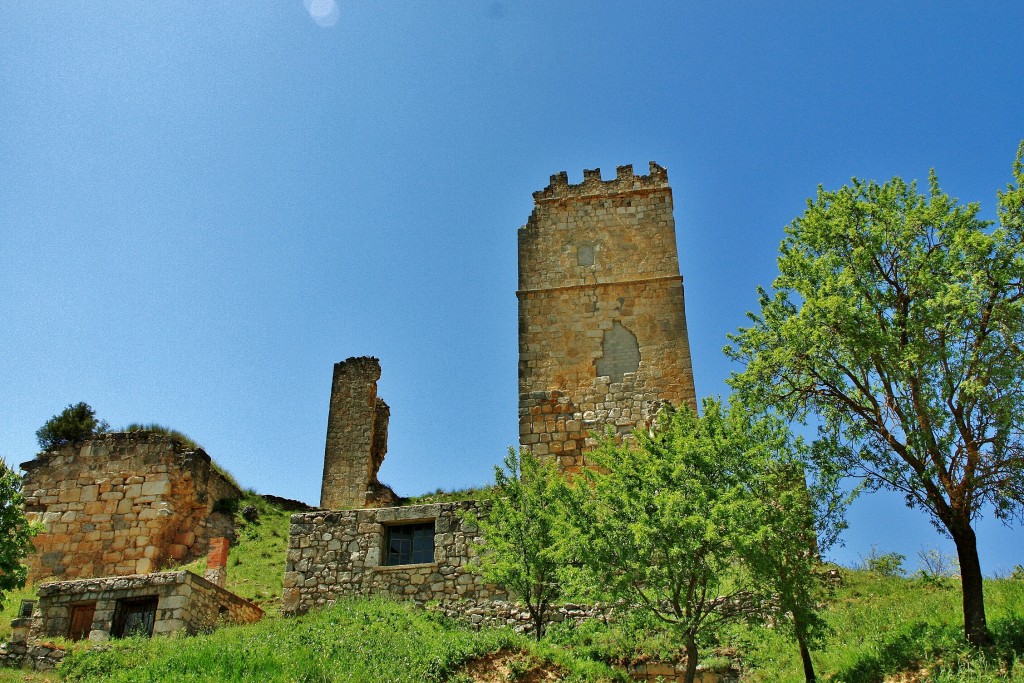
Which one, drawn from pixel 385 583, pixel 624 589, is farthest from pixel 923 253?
pixel 385 583

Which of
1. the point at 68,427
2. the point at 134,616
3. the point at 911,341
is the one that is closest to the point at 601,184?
the point at 911,341

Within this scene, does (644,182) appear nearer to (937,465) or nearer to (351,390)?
(937,465)

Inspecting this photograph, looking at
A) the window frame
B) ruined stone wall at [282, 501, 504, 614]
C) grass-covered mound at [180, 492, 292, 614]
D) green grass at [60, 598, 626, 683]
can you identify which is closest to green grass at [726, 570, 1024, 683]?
green grass at [60, 598, 626, 683]

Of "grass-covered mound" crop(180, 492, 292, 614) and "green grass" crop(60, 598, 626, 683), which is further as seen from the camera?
"grass-covered mound" crop(180, 492, 292, 614)

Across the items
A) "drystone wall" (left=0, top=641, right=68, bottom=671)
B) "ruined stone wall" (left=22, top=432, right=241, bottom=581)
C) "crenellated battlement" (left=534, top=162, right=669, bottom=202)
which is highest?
"crenellated battlement" (left=534, top=162, right=669, bottom=202)

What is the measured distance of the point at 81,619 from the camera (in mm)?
12992

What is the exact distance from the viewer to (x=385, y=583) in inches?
537

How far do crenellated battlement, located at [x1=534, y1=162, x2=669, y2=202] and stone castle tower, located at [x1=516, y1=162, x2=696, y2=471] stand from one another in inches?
0.9

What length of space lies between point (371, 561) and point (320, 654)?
3264 millimetres

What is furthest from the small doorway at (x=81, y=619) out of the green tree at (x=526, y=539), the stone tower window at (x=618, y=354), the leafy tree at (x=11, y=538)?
the stone tower window at (x=618, y=354)

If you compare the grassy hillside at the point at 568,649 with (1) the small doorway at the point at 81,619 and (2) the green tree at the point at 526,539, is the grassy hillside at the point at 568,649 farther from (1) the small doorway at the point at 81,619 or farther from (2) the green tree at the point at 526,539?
(1) the small doorway at the point at 81,619

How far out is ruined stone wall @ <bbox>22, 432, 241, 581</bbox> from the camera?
58.3 feet

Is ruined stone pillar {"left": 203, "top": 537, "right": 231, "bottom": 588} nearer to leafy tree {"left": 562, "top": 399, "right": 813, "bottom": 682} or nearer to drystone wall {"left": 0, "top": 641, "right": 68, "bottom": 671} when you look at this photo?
drystone wall {"left": 0, "top": 641, "right": 68, "bottom": 671}

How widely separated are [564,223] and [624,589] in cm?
984
